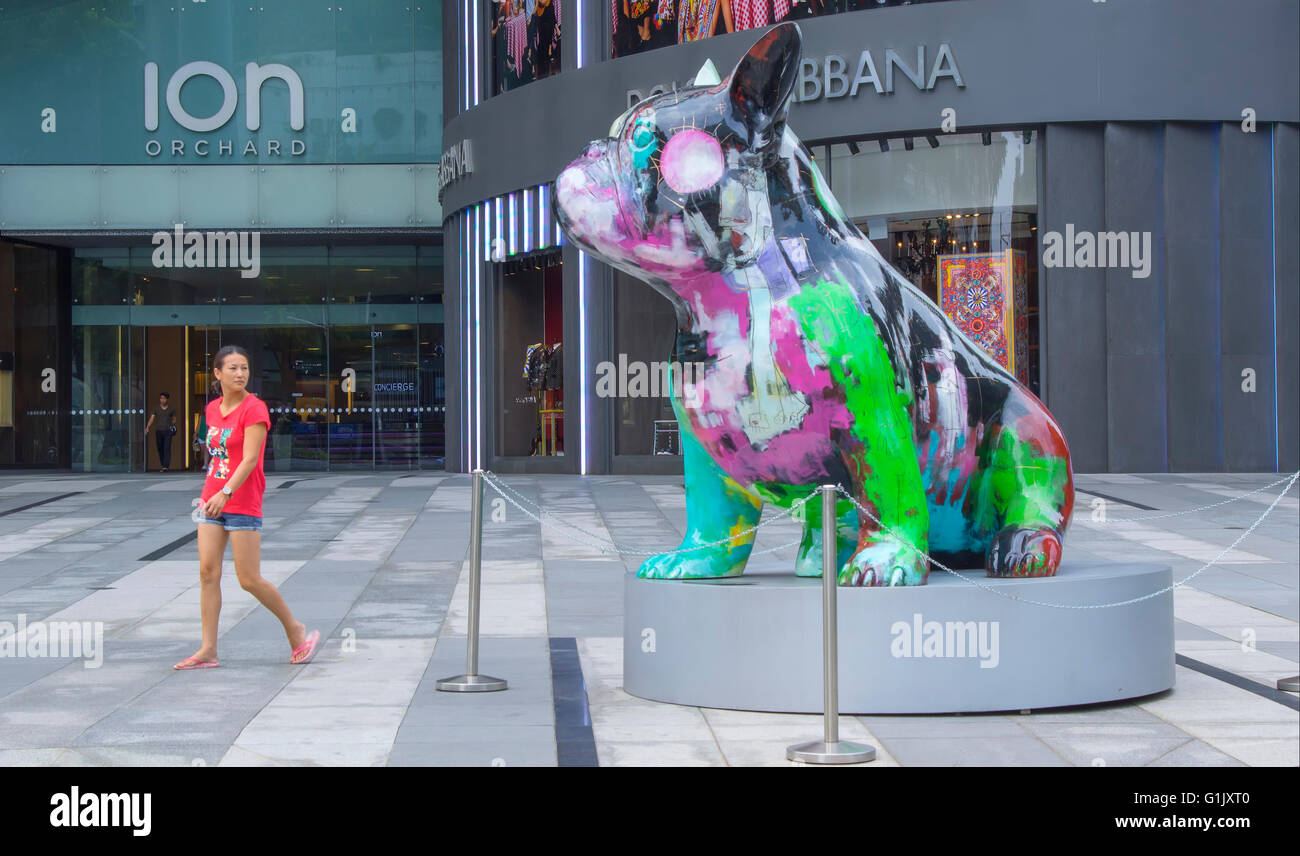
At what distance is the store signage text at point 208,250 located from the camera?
26297mm

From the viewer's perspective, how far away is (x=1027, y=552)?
6.12 meters

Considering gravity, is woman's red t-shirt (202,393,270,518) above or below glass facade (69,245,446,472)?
below

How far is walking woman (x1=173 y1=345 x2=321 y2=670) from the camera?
725 centimetres

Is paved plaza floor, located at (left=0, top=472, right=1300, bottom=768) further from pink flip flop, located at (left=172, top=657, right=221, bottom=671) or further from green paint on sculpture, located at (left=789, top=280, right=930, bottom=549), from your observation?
green paint on sculpture, located at (left=789, top=280, right=930, bottom=549)

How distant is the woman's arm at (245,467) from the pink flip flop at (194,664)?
29.4 inches

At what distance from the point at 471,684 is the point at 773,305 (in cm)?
227

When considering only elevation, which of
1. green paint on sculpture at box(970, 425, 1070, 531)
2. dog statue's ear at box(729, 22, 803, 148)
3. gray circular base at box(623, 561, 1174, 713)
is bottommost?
gray circular base at box(623, 561, 1174, 713)

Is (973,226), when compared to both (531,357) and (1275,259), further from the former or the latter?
(531,357)

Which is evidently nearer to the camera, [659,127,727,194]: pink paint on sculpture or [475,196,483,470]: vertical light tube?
[659,127,727,194]: pink paint on sculpture

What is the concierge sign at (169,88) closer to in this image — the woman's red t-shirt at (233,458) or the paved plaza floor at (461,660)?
the paved plaza floor at (461,660)

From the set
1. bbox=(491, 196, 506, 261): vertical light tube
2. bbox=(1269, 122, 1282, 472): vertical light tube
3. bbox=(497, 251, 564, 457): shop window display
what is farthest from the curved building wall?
bbox=(491, 196, 506, 261): vertical light tube

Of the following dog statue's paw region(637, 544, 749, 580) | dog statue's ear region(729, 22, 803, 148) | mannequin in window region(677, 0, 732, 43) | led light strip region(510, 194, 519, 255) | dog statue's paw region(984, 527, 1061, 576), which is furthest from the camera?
led light strip region(510, 194, 519, 255)

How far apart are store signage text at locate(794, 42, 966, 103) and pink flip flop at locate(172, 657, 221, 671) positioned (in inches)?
557
